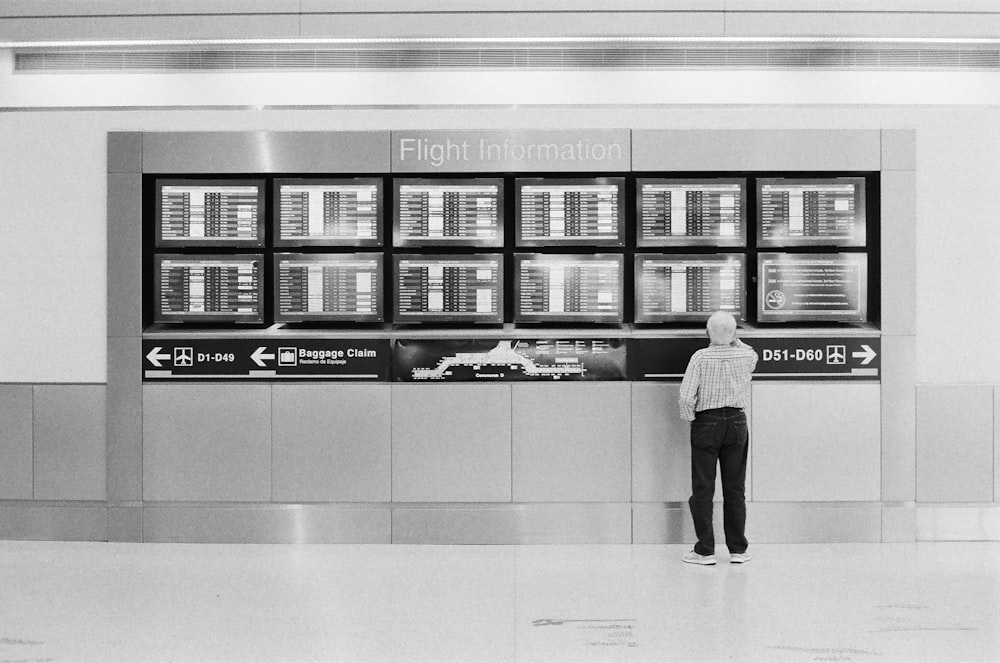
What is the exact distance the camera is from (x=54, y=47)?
6.80m

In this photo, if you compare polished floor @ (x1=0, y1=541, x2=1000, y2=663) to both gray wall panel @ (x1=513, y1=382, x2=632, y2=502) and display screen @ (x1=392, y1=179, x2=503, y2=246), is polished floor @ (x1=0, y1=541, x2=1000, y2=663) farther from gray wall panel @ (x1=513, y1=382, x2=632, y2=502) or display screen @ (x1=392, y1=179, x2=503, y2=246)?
display screen @ (x1=392, y1=179, x2=503, y2=246)

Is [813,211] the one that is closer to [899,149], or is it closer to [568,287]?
[899,149]

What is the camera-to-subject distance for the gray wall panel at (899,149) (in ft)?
20.9

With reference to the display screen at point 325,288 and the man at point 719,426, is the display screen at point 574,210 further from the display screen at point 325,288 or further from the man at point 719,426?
the display screen at point 325,288

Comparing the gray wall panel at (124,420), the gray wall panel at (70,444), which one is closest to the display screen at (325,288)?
the gray wall panel at (124,420)

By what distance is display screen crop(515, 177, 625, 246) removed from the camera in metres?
6.52

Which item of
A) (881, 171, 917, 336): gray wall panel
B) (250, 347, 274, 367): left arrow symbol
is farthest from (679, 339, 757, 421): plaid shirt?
(250, 347, 274, 367): left arrow symbol

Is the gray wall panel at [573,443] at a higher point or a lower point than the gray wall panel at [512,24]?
lower

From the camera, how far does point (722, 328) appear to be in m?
5.91

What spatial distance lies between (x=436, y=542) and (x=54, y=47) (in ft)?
15.4

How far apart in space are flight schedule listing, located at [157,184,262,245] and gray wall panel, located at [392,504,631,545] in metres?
2.37

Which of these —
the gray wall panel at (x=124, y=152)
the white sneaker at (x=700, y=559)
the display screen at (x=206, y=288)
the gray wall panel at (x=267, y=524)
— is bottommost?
the white sneaker at (x=700, y=559)

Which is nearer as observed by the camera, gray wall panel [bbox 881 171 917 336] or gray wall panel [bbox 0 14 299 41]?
gray wall panel [bbox 881 171 917 336]

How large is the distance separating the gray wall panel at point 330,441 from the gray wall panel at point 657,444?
1776mm
